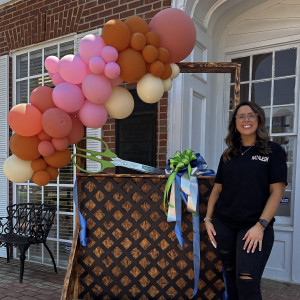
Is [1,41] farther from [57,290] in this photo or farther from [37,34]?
[57,290]

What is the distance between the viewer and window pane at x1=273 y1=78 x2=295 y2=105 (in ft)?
10.3

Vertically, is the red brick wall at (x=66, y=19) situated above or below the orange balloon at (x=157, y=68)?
above

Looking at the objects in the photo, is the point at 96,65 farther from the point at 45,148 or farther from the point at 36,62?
the point at 36,62

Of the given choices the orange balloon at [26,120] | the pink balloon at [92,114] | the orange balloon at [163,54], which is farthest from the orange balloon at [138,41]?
the orange balloon at [26,120]

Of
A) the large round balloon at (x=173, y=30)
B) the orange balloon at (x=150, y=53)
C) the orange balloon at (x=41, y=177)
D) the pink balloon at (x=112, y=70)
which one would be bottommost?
the orange balloon at (x=41, y=177)

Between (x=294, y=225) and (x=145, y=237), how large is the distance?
172 centimetres

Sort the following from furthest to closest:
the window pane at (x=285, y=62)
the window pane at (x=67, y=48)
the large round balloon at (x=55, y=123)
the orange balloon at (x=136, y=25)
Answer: the window pane at (x=67, y=48) < the window pane at (x=285, y=62) < the orange balloon at (x=136, y=25) < the large round balloon at (x=55, y=123)

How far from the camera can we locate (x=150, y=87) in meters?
1.90

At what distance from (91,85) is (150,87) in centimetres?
37

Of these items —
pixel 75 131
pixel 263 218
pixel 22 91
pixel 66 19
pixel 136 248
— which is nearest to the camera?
pixel 263 218

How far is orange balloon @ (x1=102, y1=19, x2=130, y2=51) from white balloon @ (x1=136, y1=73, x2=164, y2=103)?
245 millimetres

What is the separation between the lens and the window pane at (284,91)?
3.12 meters

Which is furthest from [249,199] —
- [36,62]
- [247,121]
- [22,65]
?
[22,65]

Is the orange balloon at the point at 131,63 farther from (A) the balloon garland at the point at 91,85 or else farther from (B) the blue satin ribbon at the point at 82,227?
(B) the blue satin ribbon at the point at 82,227
